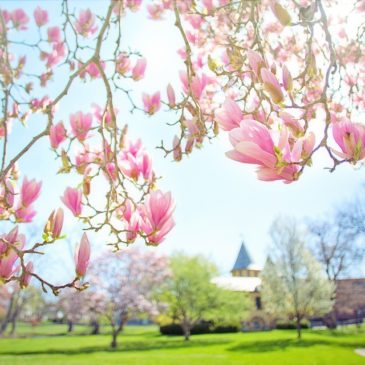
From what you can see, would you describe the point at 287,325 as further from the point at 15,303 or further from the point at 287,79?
the point at 287,79

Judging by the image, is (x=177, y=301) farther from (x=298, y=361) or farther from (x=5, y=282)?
(x=5, y=282)

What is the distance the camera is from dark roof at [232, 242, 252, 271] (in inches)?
2191

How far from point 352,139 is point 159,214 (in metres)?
0.67

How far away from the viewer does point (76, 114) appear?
2125 mm

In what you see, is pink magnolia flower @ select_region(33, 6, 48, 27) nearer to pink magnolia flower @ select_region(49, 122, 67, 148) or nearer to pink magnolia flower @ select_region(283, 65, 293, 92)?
pink magnolia flower @ select_region(49, 122, 67, 148)

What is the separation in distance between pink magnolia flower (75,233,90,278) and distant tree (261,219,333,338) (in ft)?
84.5

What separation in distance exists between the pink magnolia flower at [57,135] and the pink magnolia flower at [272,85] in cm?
118

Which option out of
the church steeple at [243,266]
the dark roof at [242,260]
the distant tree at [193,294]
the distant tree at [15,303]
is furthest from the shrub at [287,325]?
the distant tree at [15,303]

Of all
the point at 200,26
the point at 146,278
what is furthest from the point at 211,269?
the point at 200,26

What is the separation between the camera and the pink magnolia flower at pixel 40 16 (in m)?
3.34

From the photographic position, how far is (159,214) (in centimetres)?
138

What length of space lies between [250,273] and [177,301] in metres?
30.6

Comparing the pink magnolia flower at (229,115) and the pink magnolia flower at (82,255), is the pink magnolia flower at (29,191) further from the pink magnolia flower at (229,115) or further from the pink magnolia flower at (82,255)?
the pink magnolia flower at (229,115)

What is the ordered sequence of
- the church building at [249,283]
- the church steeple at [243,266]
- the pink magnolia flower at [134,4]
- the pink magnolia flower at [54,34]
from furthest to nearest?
1. the church steeple at [243,266]
2. the church building at [249,283]
3. the pink magnolia flower at [54,34]
4. the pink magnolia flower at [134,4]
